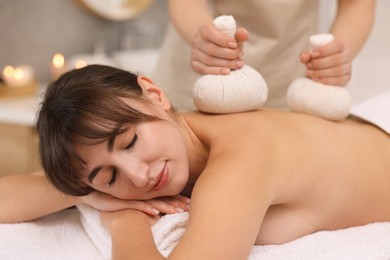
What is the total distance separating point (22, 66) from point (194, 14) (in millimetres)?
1686

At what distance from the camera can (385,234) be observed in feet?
4.04

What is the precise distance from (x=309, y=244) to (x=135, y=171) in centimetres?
38

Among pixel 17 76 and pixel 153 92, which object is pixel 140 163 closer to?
pixel 153 92

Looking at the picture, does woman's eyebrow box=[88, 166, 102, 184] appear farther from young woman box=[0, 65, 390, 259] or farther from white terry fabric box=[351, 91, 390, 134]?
white terry fabric box=[351, 91, 390, 134]

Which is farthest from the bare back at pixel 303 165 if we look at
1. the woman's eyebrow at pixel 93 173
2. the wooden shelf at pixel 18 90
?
the wooden shelf at pixel 18 90

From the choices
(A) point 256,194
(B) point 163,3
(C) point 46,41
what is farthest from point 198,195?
(B) point 163,3

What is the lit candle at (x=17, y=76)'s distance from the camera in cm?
279

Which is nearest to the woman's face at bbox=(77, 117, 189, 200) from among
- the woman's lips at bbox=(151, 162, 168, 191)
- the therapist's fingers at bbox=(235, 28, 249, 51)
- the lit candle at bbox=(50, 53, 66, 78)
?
the woman's lips at bbox=(151, 162, 168, 191)

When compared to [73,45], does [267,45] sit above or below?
above

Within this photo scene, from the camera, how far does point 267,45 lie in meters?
1.89

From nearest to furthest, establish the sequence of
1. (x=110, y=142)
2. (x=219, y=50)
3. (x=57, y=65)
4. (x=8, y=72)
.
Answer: (x=110, y=142) < (x=219, y=50) < (x=8, y=72) < (x=57, y=65)

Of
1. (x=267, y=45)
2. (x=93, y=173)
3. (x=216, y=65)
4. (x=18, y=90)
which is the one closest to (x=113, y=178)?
(x=93, y=173)

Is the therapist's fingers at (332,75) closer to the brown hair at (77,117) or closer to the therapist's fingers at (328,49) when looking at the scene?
the therapist's fingers at (328,49)

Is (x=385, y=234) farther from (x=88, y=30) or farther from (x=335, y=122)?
(x=88, y=30)
